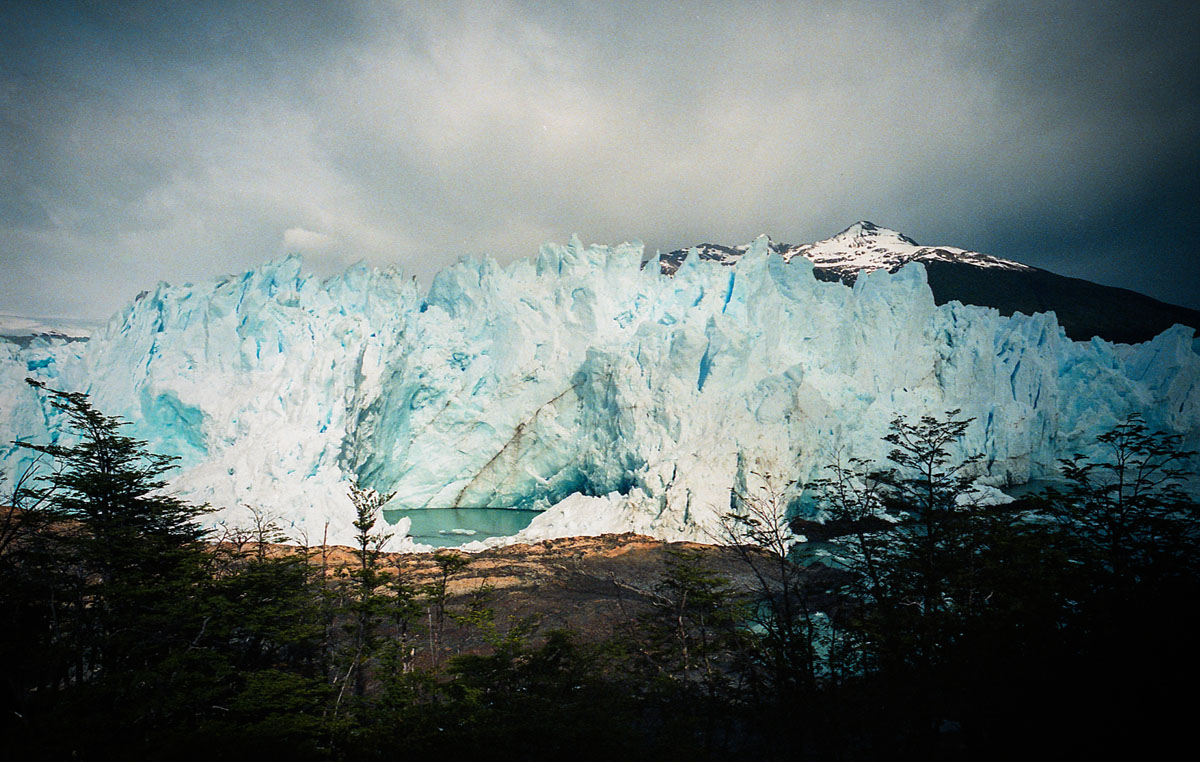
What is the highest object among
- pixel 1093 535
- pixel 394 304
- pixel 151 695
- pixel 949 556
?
pixel 394 304

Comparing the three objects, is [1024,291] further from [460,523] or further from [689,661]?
[689,661]

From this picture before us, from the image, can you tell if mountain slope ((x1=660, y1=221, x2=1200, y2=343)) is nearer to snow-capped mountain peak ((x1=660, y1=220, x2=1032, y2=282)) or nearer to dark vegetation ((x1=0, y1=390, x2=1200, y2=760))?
snow-capped mountain peak ((x1=660, y1=220, x2=1032, y2=282))

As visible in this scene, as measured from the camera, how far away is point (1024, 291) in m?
60.0

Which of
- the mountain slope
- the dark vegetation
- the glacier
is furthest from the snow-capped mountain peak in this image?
the dark vegetation

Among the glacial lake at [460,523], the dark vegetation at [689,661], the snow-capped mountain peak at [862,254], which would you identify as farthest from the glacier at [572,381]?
the snow-capped mountain peak at [862,254]

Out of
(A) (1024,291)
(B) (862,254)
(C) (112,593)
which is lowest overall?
(C) (112,593)

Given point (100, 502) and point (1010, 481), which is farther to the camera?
point (1010, 481)

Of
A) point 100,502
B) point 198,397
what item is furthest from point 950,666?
point 198,397

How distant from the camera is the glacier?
2403 centimetres

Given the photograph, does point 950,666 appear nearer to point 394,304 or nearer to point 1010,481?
point 1010,481

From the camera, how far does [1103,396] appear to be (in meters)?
28.1

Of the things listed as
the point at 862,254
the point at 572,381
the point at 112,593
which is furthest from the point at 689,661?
the point at 862,254

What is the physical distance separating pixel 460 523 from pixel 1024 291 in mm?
67214

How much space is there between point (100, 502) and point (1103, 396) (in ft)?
131
